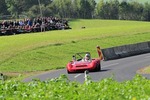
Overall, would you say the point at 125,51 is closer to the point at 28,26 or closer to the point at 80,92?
the point at 28,26

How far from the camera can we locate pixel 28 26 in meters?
56.5

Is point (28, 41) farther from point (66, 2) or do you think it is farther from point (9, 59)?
point (66, 2)

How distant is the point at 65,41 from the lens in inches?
1841

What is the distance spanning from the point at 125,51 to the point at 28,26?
18840 mm

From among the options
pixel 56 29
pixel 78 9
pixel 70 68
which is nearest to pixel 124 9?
pixel 78 9

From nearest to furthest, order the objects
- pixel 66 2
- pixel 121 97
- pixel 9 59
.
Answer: pixel 121 97, pixel 9 59, pixel 66 2

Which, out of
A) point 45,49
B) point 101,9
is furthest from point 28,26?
point 101,9

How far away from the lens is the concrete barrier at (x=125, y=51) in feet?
124

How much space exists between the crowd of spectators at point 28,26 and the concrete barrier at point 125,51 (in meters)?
16.2

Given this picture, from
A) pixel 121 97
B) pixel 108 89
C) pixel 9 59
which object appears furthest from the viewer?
pixel 9 59

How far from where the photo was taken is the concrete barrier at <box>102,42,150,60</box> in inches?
1486

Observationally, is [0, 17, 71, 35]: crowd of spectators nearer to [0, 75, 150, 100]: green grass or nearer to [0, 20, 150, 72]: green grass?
[0, 20, 150, 72]: green grass

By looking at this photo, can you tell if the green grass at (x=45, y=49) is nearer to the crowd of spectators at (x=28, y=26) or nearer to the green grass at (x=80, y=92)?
the crowd of spectators at (x=28, y=26)

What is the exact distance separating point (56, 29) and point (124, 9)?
92.3 m
